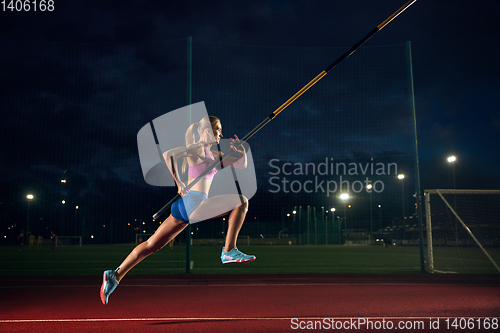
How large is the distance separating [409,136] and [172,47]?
8.66 metres

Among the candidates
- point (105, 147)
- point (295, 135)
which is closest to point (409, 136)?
point (295, 135)

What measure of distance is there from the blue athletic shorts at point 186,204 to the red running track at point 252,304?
3.44m

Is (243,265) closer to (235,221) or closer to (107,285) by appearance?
(107,285)

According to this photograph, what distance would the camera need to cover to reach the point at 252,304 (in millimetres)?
8117

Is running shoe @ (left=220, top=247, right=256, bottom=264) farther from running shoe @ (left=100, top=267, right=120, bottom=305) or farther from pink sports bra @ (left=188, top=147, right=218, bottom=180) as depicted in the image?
running shoe @ (left=100, top=267, right=120, bottom=305)

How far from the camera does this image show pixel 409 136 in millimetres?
13539

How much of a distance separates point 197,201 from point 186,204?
10 cm

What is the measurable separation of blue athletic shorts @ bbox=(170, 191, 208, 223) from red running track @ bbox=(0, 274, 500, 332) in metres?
3.44

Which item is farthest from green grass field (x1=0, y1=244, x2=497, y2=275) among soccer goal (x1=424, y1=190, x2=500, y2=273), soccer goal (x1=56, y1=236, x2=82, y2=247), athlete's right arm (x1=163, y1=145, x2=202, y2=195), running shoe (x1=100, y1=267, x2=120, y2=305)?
soccer goal (x1=56, y1=236, x2=82, y2=247)

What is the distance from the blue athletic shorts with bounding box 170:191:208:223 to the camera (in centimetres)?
324

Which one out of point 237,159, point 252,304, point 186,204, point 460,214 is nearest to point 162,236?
point 186,204

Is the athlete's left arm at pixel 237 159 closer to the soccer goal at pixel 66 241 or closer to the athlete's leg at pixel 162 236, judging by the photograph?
the athlete's leg at pixel 162 236

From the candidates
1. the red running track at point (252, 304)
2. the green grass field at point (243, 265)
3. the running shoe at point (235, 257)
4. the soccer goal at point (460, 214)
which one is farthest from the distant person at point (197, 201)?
the soccer goal at point (460, 214)

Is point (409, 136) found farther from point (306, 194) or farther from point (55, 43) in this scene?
point (55, 43)
